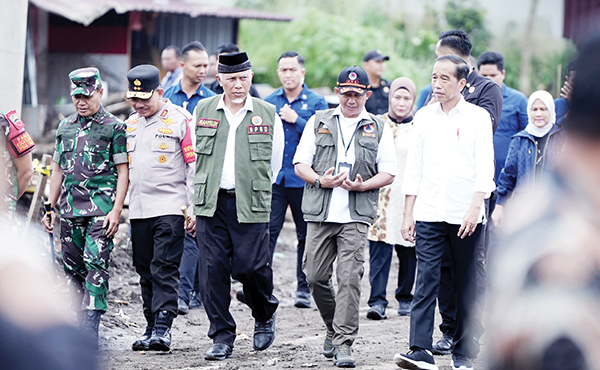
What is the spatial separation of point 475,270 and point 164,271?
8.07ft

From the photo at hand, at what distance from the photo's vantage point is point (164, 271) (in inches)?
240

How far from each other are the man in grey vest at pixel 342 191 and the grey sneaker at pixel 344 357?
0.03 feet

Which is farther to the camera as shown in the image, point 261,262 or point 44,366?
point 261,262

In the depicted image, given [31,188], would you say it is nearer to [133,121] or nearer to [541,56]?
[133,121]

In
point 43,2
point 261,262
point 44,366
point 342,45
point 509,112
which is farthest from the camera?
point 342,45

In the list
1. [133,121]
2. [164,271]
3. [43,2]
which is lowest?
[164,271]

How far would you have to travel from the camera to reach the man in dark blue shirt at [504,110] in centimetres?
796

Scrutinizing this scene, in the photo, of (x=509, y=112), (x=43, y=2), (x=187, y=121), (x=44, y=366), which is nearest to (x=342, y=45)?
(x=43, y=2)

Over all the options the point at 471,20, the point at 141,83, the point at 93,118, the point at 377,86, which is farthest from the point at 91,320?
the point at 471,20

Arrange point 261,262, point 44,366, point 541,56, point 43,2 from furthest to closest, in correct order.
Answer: point 541,56 → point 43,2 → point 261,262 → point 44,366

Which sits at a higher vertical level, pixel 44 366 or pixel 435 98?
pixel 435 98

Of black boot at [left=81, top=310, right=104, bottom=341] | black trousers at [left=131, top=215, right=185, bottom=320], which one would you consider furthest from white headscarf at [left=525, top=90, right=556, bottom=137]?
black boot at [left=81, top=310, right=104, bottom=341]

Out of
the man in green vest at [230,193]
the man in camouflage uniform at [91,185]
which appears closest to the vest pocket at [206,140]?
the man in green vest at [230,193]

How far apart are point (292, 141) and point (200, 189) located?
219cm
